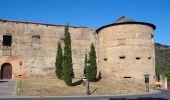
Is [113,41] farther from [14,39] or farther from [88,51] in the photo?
[14,39]

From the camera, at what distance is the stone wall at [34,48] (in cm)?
3100

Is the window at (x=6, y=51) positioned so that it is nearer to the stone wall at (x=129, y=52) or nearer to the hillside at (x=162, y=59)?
the stone wall at (x=129, y=52)

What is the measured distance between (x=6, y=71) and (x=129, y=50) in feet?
50.5

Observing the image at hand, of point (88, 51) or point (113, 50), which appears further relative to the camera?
point (88, 51)

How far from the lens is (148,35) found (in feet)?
105

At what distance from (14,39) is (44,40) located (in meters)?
3.75

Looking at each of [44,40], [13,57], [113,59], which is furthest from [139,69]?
[13,57]

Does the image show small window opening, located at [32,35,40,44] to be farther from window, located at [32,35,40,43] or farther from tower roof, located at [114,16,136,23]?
tower roof, located at [114,16,136,23]

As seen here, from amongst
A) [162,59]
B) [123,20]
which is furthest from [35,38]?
[162,59]

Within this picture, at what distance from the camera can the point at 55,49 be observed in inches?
1296

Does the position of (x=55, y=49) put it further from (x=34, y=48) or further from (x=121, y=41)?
(x=121, y=41)

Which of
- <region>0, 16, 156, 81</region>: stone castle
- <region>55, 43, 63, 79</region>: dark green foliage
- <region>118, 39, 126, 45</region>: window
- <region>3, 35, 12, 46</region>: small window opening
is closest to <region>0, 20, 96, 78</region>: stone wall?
<region>0, 16, 156, 81</region>: stone castle

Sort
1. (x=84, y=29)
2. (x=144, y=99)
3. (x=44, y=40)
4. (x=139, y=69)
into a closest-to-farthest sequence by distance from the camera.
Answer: (x=144, y=99) < (x=139, y=69) < (x=44, y=40) < (x=84, y=29)

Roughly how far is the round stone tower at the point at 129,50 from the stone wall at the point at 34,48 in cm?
420
